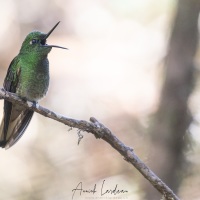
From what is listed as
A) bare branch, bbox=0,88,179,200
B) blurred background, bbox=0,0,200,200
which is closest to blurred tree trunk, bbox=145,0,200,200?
blurred background, bbox=0,0,200,200

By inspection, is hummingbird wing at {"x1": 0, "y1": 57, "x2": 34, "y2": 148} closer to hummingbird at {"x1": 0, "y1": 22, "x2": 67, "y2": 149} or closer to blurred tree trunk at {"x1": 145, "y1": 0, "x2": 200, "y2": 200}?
hummingbird at {"x1": 0, "y1": 22, "x2": 67, "y2": 149}

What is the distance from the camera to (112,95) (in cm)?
755

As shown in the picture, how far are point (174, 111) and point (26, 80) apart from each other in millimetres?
2065

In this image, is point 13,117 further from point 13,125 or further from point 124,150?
point 124,150

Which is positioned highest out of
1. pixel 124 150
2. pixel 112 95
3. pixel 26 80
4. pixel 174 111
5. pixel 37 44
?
pixel 112 95

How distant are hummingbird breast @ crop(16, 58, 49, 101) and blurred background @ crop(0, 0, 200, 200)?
144cm

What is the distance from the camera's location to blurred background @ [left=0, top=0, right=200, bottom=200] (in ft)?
19.2

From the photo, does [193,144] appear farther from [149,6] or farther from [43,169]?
[149,6]

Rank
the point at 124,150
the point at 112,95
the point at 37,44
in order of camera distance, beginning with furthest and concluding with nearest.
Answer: the point at 112,95
the point at 37,44
the point at 124,150

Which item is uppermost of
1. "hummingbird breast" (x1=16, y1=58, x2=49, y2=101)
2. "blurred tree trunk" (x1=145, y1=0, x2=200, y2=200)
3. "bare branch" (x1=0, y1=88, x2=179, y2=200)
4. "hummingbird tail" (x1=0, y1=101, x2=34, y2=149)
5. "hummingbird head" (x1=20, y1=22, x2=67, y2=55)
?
"blurred tree trunk" (x1=145, y1=0, x2=200, y2=200)

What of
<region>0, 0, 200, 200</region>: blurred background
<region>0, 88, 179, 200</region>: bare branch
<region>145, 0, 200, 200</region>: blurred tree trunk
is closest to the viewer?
<region>0, 88, 179, 200</region>: bare branch

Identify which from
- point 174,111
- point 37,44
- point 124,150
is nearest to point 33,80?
point 37,44

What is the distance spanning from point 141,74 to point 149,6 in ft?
3.36

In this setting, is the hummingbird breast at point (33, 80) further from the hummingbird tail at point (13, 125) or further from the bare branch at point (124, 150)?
the bare branch at point (124, 150)
